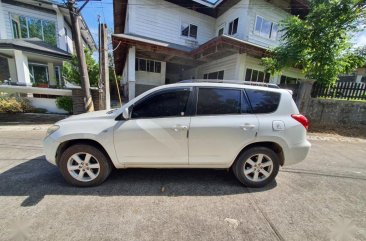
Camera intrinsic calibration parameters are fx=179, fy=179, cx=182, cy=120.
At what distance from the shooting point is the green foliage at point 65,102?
25.3 feet

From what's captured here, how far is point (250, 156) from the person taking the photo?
300cm

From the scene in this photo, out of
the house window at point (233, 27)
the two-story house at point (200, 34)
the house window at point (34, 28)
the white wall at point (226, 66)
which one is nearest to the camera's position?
the two-story house at point (200, 34)

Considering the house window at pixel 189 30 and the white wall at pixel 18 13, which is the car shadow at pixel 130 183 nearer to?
the house window at pixel 189 30

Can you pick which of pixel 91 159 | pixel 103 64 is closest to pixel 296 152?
pixel 91 159

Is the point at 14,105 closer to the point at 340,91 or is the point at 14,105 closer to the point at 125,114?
the point at 125,114

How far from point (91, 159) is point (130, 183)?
2.51ft

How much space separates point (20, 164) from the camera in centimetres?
373

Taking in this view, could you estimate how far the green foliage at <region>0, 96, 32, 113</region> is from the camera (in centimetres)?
→ 717

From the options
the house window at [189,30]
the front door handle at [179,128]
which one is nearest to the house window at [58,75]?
the house window at [189,30]

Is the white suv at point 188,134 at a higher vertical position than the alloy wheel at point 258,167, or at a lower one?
higher

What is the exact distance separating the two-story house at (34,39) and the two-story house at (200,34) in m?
4.86

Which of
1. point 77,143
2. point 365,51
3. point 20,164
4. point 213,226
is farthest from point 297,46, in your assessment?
point 20,164

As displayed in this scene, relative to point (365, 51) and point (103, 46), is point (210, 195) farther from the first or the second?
point (365, 51)

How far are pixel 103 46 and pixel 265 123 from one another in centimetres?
740
